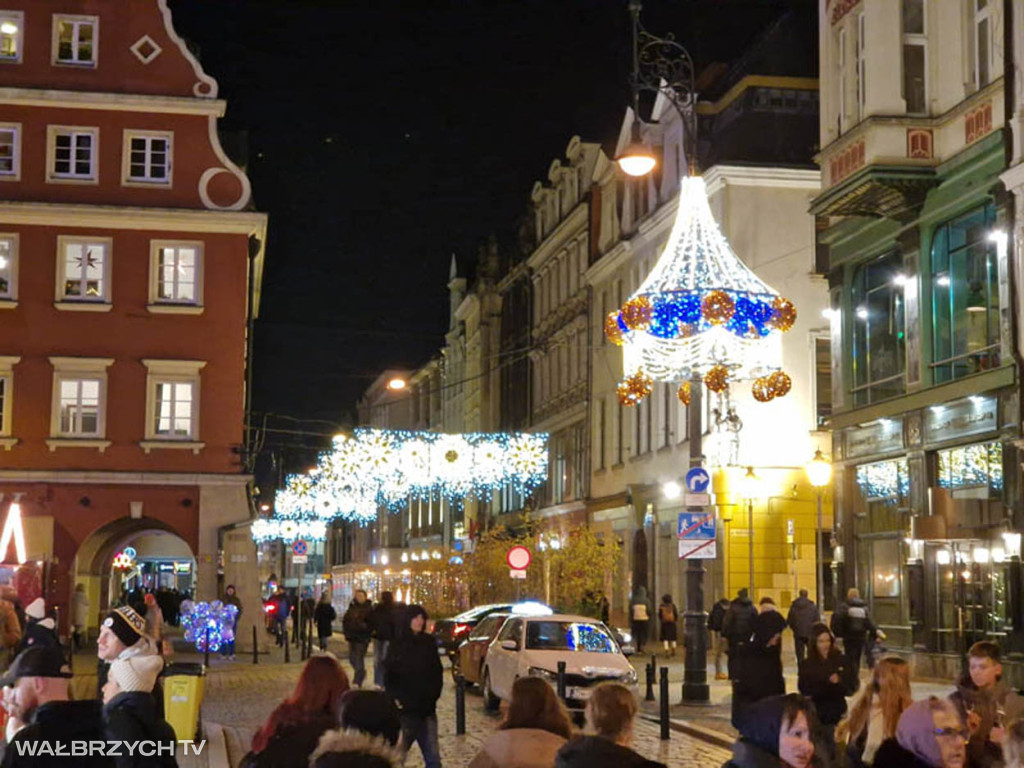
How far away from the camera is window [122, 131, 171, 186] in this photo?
143ft

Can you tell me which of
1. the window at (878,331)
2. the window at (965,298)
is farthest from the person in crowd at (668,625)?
the window at (965,298)

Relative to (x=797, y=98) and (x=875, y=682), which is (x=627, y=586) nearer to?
(x=797, y=98)

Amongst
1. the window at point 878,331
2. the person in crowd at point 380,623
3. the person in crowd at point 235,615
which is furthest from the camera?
the person in crowd at point 235,615

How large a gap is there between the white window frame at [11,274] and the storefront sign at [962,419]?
2377cm

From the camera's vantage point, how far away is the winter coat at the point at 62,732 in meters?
7.24

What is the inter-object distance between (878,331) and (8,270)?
22225mm

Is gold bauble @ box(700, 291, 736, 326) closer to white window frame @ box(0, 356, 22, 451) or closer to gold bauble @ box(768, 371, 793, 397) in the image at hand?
gold bauble @ box(768, 371, 793, 397)

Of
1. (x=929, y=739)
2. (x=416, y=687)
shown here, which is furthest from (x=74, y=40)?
(x=929, y=739)

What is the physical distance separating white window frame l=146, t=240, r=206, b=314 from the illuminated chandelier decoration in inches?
760

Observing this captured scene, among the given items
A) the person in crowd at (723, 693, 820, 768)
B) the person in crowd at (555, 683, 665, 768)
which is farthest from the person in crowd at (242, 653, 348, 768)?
the person in crowd at (723, 693, 820, 768)

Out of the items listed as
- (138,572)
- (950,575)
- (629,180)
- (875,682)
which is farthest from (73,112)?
(875,682)

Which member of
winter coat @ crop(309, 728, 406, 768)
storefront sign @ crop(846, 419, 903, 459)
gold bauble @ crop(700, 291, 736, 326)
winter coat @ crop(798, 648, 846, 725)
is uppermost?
gold bauble @ crop(700, 291, 736, 326)

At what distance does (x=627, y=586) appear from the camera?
51344mm

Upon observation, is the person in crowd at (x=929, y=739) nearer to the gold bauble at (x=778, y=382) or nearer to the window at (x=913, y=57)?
the gold bauble at (x=778, y=382)
